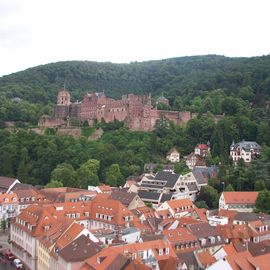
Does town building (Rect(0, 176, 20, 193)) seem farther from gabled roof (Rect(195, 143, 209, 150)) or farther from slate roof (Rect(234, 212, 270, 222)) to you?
slate roof (Rect(234, 212, 270, 222))

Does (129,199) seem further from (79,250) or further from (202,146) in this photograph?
(202,146)

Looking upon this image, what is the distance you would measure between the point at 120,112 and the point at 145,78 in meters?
69.7

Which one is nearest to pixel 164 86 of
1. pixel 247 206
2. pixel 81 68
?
pixel 81 68

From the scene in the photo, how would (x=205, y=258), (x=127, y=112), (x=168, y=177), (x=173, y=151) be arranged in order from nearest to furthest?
(x=205, y=258) < (x=168, y=177) < (x=173, y=151) < (x=127, y=112)

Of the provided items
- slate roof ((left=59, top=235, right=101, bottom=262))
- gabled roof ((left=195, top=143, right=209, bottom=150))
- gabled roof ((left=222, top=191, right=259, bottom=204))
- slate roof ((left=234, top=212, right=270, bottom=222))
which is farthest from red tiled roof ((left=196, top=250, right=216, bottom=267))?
gabled roof ((left=195, top=143, right=209, bottom=150))

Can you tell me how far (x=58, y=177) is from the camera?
74.2 metres

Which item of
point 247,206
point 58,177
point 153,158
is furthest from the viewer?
point 153,158

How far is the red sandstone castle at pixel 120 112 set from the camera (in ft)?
300

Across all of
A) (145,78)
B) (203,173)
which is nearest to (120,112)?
(203,173)

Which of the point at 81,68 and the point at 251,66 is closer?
the point at 251,66

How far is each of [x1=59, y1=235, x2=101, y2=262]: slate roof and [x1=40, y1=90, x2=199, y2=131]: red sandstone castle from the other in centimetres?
5300

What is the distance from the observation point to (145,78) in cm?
16350

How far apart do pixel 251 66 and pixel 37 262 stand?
87.2 metres

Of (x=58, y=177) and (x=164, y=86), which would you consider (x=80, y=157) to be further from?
(x=164, y=86)
